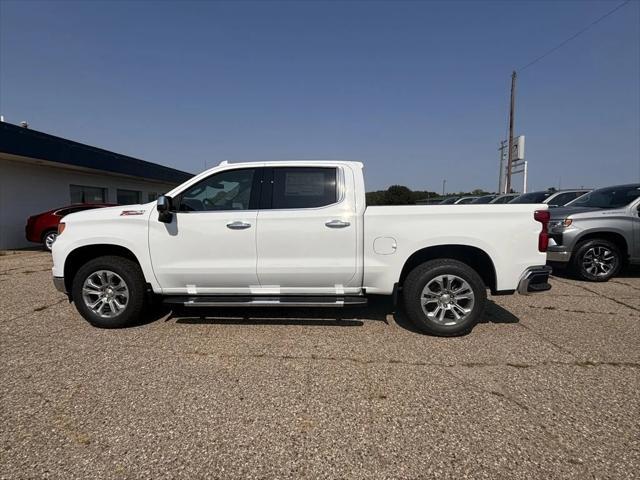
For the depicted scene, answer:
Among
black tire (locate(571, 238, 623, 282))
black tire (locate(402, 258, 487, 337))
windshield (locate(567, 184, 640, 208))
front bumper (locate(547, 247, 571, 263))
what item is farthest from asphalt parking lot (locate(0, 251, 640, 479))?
windshield (locate(567, 184, 640, 208))

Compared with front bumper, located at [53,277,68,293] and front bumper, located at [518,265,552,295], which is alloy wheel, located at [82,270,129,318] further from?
front bumper, located at [518,265,552,295]

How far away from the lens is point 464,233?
11.7 ft

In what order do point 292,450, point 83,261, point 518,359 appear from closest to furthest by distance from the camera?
point 292,450, point 518,359, point 83,261

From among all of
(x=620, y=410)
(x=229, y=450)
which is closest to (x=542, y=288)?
(x=620, y=410)

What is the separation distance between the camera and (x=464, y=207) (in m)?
3.62

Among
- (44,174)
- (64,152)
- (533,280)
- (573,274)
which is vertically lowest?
(573,274)

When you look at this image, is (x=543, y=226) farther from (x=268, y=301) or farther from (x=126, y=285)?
(x=126, y=285)

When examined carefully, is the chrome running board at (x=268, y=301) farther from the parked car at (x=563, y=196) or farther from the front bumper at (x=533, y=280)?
the parked car at (x=563, y=196)

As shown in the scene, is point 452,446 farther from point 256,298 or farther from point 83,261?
point 83,261

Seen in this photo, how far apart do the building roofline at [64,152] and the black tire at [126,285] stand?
899cm

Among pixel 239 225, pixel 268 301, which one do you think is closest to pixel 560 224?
pixel 268 301

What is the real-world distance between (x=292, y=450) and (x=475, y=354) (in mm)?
2165

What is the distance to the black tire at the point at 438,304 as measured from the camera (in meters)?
3.59

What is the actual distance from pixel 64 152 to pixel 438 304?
13.6 m
